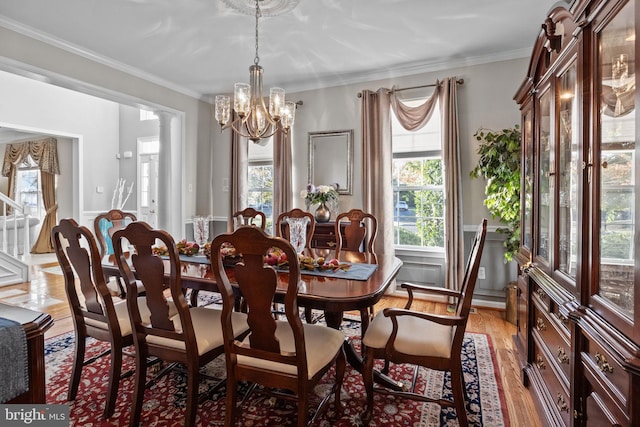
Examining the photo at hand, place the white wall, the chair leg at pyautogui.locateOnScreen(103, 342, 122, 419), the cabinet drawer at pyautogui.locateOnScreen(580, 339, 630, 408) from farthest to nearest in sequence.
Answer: the white wall < the chair leg at pyautogui.locateOnScreen(103, 342, 122, 419) < the cabinet drawer at pyautogui.locateOnScreen(580, 339, 630, 408)

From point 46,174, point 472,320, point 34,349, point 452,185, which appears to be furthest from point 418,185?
point 46,174

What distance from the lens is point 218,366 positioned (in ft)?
7.64

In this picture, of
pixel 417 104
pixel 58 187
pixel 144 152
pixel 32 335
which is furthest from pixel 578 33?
pixel 58 187

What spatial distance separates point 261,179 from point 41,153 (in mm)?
5428

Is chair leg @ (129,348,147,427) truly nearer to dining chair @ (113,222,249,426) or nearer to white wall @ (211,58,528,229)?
dining chair @ (113,222,249,426)

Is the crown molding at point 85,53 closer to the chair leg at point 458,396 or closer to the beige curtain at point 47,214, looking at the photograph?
the chair leg at point 458,396

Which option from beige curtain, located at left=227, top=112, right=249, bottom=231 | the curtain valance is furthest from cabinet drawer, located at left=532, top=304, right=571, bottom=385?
the curtain valance

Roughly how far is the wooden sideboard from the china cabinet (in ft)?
5.22

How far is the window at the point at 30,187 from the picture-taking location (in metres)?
7.26

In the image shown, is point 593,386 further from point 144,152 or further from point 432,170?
point 144,152

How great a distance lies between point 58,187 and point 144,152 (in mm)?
1980

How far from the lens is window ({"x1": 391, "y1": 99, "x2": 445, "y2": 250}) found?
12.9 feet

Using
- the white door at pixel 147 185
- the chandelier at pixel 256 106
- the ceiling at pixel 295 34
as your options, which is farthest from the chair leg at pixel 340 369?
the white door at pixel 147 185

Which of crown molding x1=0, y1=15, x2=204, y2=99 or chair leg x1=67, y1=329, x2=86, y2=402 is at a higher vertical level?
crown molding x1=0, y1=15, x2=204, y2=99
